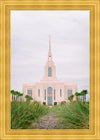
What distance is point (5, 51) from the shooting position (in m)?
2.86

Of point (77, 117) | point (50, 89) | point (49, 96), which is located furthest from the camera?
point (50, 89)

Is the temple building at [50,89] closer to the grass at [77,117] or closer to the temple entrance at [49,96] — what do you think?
the temple entrance at [49,96]

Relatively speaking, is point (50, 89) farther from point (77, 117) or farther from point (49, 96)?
point (77, 117)

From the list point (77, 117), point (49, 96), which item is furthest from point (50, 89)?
point (77, 117)

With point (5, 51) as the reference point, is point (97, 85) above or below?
below

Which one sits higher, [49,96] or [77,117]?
[77,117]

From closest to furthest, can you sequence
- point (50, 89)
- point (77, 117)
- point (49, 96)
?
point (77, 117)
point (49, 96)
point (50, 89)

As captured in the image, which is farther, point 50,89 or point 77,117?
point 50,89
